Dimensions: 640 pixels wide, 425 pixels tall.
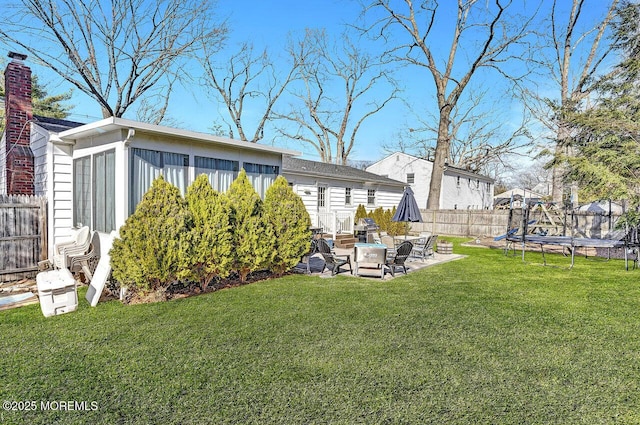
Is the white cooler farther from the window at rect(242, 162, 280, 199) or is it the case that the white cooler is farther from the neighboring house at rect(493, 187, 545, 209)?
the neighboring house at rect(493, 187, 545, 209)

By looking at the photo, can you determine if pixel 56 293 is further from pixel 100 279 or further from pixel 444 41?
pixel 444 41

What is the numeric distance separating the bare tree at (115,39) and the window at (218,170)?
11.0 m

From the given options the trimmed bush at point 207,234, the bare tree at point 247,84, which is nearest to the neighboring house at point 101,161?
the trimmed bush at point 207,234

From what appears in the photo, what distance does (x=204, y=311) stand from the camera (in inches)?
212

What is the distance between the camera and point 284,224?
771 cm

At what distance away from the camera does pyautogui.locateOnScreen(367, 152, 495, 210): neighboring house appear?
26844 mm

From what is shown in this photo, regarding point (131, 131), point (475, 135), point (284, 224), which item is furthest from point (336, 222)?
point (475, 135)

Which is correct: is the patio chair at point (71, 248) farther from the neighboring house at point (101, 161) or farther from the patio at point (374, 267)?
the patio at point (374, 267)

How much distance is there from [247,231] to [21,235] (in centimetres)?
494

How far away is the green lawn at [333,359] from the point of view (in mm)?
2869

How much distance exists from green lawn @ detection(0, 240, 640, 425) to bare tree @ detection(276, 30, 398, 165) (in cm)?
2642

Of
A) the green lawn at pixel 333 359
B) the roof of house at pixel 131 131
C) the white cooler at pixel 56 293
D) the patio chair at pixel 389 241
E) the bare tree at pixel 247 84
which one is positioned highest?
the bare tree at pixel 247 84

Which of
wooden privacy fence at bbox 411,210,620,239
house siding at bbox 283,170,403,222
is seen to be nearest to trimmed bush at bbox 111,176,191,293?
house siding at bbox 283,170,403,222

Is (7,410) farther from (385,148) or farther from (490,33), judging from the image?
(385,148)
